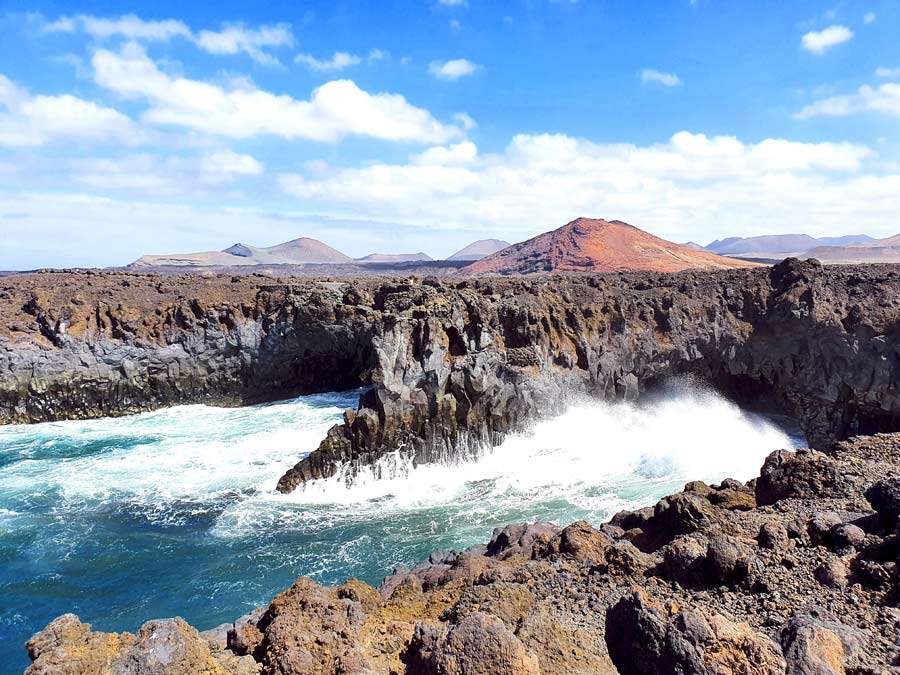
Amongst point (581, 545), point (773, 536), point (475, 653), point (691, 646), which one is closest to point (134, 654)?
point (475, 653)

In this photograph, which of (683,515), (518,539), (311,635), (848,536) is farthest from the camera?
(518,539)

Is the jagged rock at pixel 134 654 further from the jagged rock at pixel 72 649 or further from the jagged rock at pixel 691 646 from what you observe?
the jagged rock at pixel 691 646

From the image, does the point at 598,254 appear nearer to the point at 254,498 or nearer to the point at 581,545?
the point at 254,498

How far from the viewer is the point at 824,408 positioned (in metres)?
23.2

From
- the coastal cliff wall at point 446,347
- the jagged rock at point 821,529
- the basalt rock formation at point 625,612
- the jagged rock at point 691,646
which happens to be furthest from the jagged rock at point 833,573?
the coastal cliff wall at point 446,347

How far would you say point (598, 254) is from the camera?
2761 inches

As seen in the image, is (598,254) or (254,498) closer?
(254,498)

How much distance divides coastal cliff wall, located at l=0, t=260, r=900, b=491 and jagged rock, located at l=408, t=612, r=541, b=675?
1359 cm

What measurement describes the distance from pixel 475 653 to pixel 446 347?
16.8 m

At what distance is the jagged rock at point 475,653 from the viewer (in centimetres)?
503

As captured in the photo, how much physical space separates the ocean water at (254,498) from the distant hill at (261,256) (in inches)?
3146

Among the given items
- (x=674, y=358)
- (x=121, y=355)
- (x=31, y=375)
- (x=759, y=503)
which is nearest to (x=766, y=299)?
(x=674, y=358)

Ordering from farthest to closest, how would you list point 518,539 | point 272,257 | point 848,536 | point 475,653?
1. point 272,257
2. point 518,539
3. point 848,536
4. point 475,653

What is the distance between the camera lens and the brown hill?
66.1m
